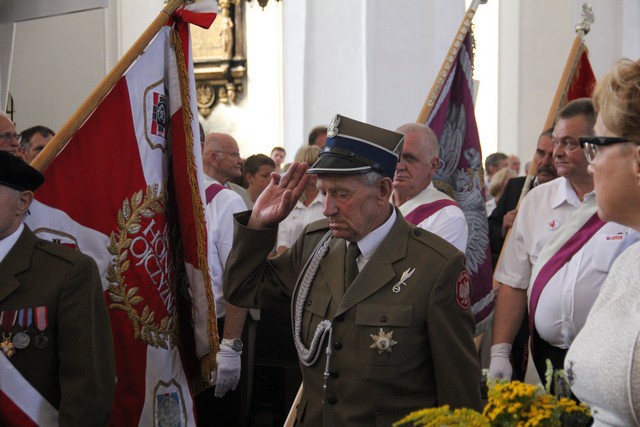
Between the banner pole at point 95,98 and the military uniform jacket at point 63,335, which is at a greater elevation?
the banner pole at point 95,98

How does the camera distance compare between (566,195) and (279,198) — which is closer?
(279,198)

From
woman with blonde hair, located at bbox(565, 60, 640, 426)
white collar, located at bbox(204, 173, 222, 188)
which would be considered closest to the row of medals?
woman with blonde hair, located at bbox(565, 60, 640, 426)

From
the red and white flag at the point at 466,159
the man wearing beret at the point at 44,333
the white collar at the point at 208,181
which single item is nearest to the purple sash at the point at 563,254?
the red and white flag at the point at 466,159

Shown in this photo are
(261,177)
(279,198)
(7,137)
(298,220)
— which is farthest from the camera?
(261,177)

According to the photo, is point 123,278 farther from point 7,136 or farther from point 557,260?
point 557,260

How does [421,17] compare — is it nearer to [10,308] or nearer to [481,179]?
[481,179]

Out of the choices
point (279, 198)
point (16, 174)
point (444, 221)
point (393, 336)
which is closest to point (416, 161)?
point (444, 221)

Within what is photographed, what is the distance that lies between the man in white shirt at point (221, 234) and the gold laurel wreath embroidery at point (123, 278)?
0.68 m

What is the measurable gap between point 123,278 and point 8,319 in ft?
2.41

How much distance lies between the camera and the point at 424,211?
14.5 ft

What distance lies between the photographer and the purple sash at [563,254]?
3656 millimetres

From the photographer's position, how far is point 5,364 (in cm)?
294

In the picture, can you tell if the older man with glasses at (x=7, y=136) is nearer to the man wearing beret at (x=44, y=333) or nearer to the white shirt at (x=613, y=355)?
the man wearing beret at (x=44, y=333)

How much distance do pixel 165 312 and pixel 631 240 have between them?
172 cm
